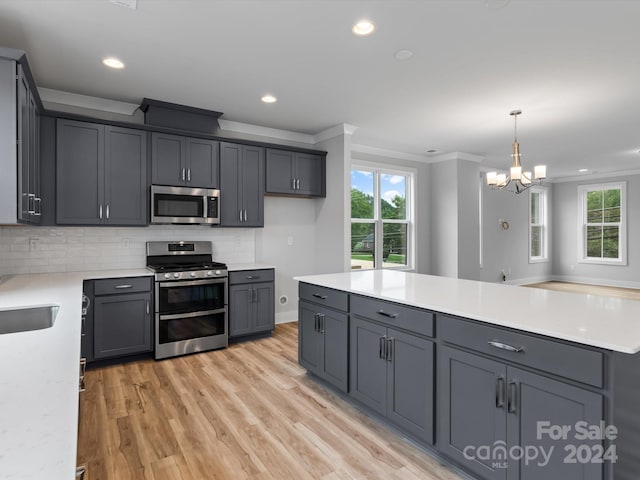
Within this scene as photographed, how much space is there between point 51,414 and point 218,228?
13.0ft

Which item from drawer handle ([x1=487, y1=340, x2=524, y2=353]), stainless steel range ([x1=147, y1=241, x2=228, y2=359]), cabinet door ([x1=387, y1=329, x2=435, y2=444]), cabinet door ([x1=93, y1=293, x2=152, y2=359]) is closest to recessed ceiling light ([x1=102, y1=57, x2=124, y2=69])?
stainless steel range ([x1=147, y1=241, x2=228, y2=359])

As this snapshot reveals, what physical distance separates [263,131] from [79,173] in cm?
228

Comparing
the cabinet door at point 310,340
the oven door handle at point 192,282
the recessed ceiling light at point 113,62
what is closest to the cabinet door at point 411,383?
the cabinet door at point 310,340

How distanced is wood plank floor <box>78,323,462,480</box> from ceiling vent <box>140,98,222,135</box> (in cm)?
257

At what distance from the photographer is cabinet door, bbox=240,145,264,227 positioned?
4.55 m

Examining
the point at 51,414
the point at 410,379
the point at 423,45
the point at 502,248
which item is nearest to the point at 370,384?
the point at 410,379

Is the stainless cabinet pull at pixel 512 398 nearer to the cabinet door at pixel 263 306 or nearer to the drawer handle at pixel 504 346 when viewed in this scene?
the drawer handle at pixel 504 346

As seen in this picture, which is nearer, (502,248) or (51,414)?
(51,414)

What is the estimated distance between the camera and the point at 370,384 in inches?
98.0

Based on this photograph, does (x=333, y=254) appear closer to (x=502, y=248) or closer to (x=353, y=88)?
(x=353, y=88)

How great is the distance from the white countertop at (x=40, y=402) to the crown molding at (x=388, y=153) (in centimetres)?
494

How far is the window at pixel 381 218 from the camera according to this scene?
6098mm

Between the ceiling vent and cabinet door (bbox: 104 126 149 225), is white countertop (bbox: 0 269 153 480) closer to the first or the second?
cabinet door (bbox: 104 126 149 225)

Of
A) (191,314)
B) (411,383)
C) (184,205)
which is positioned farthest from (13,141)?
(411,383)
